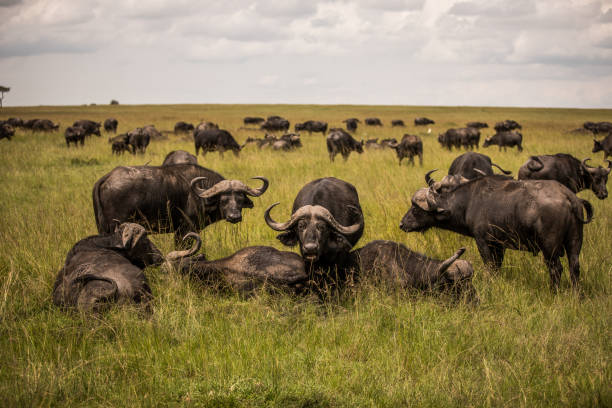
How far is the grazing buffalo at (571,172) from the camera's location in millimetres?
9102

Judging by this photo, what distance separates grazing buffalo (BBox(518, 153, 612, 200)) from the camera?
9102mm

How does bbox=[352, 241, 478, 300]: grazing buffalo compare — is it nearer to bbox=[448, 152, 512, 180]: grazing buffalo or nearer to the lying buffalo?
the lying buffalo

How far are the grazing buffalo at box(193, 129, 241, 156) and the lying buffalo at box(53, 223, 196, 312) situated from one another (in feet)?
48.1

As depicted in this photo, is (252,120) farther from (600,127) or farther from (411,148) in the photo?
(411,148)

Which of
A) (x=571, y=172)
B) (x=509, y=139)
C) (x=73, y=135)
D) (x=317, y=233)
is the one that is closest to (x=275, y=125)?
(x=73, y=135)

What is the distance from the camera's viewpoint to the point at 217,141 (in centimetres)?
2078

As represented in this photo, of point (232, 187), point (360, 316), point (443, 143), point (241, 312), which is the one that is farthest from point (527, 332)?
point (443, 143)

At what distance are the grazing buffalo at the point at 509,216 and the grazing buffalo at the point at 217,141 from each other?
1440cm

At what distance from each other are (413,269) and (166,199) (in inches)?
157

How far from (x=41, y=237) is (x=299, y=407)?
553cm

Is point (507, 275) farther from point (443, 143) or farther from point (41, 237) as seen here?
point (443, 143)

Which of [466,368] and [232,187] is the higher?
[232,187]

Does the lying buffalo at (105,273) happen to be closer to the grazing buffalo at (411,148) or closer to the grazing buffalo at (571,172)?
the grazing buffalo at (571,172)

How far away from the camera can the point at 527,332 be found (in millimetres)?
4352
